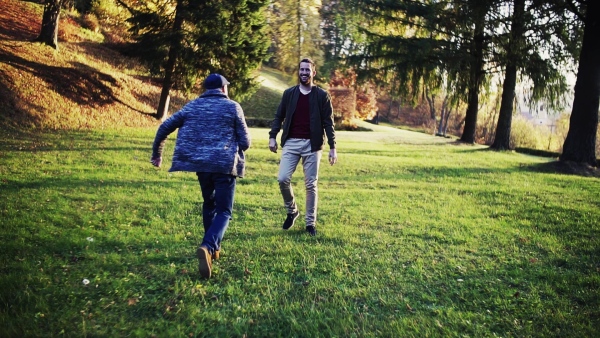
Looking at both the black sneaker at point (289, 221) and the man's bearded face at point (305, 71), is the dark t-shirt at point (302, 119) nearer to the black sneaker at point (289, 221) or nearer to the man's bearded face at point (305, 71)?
the man's bearded face at point (305, 71)

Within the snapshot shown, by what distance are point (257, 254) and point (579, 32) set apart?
17361 millimetres

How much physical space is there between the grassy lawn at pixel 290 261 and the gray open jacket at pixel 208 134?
1.11 meters

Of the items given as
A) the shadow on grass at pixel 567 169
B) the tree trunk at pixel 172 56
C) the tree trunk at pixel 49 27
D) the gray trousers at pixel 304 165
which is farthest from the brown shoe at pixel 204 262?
the tree trunk at pixel 49 27

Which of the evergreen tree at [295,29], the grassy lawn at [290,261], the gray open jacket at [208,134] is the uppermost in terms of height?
the evergreen tree at [295,29]

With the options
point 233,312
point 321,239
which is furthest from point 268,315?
point 321,239

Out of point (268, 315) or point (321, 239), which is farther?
point (321, 239)

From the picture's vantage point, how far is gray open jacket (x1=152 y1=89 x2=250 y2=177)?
4.12 metres

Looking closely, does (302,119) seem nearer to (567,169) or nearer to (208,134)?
(208,134)

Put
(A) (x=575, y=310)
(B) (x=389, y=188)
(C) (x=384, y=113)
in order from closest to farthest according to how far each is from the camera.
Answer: (A) (x=575, y=310)
(B) (x=389, y=188)
(C) (x=384, y=113)

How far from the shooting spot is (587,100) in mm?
12852

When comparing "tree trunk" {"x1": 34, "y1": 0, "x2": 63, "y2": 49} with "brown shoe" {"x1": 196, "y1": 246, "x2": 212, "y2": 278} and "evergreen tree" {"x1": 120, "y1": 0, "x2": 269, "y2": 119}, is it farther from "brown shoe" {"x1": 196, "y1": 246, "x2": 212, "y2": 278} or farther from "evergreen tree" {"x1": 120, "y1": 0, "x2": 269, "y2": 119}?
"brown shoe" {"x1": 196, "y1": 246, "x2": 212, "y2": 278}

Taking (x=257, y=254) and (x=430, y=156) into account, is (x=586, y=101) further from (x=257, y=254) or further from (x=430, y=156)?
(x=257, y=254)

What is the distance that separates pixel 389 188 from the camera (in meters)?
9.36

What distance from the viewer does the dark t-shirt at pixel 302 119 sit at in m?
5.50
